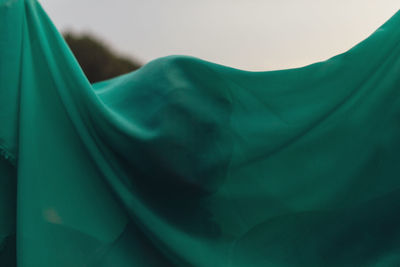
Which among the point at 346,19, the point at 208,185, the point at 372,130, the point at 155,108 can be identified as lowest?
the point at 208,185

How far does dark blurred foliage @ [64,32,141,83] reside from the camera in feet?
34.8

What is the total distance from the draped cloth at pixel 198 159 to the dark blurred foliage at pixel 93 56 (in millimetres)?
9716

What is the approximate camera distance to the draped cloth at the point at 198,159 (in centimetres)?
116

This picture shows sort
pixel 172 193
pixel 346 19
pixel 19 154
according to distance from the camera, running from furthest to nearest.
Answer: pixel 346 19 → pixel 172 193 → pixel 19 154

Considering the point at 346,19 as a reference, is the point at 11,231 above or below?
below

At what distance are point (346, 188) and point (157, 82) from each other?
0.70 m

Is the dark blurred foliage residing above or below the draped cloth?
below

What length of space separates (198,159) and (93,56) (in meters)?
10.2

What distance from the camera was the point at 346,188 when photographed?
50.6 inches

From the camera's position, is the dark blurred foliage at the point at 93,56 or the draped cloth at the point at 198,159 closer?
the draped cloth at the point at 198,159

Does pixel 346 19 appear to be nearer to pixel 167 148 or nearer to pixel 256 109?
pixel 256 109

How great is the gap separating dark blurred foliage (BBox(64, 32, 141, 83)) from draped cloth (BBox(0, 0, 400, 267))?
9.72 meters

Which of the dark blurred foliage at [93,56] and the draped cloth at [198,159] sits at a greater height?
the draped cloth at [198,159]

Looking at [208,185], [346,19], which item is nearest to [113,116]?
[208,185]
